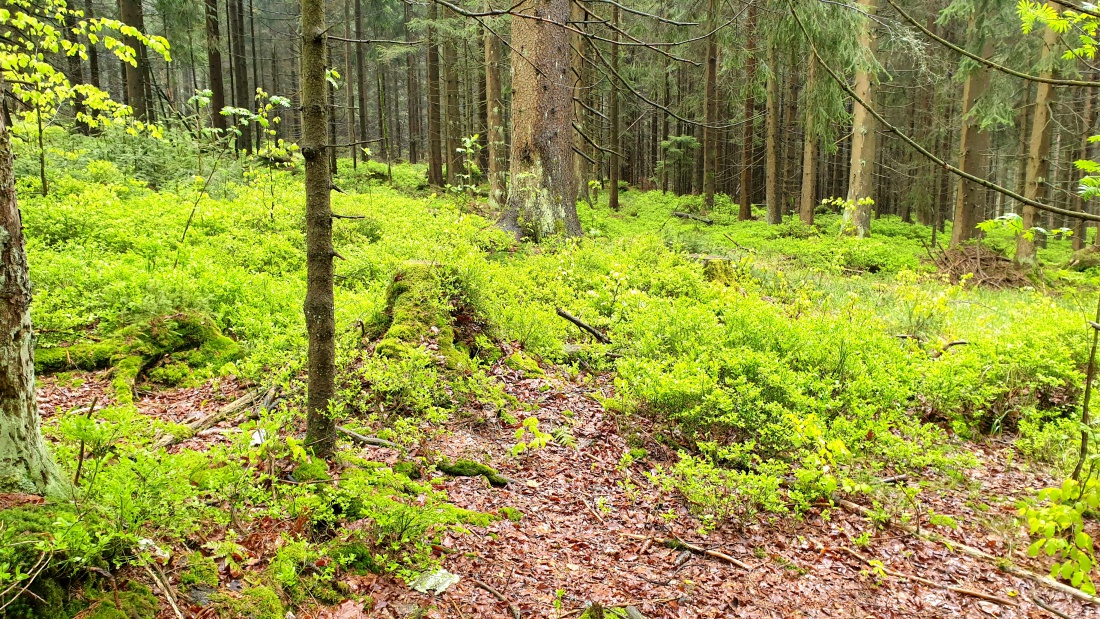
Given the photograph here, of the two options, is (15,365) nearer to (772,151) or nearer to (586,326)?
(586,326)

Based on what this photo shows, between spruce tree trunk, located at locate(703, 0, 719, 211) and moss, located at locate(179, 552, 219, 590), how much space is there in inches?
520

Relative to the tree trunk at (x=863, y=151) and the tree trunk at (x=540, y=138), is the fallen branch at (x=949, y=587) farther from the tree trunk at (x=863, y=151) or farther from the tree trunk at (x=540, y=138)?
the tree trunk at (x=863, y=151)

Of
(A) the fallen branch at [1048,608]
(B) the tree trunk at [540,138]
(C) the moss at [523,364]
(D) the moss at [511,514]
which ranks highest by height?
(B) the tree trunk at [540,138]

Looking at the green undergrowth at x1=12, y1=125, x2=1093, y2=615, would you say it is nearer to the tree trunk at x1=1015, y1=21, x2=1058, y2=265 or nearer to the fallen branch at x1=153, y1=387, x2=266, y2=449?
the fallen branch at x1=153, y1=387, x2=266, y2=449

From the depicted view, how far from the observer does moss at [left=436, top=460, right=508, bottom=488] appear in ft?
12.8

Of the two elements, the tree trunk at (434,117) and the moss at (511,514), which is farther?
the tree trunk at (434,117)

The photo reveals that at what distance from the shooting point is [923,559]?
3625 mm

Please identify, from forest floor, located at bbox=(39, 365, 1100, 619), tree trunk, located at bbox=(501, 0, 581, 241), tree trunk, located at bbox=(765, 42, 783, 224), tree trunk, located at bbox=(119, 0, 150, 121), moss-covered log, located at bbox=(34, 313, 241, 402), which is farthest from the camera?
tree trunk, located at bbox=(765, 42, 783, 224)

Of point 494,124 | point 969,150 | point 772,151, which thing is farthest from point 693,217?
point 494,124

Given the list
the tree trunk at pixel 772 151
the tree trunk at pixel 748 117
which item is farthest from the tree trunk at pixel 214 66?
the tree trunk at pixel 772 151

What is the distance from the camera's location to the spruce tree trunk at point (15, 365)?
6.52 feet

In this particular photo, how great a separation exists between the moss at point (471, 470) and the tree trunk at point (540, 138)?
5645mm

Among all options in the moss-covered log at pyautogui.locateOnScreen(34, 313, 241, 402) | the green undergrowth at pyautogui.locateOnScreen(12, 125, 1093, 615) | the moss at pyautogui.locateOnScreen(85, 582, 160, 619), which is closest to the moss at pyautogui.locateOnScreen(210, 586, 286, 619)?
the green undergrowth at pyautogui.locateOnScreen(12, 125, 1093, 615)

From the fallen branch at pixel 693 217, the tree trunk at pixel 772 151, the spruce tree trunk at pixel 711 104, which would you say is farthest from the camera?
the fallen branch at pixel 693 217
